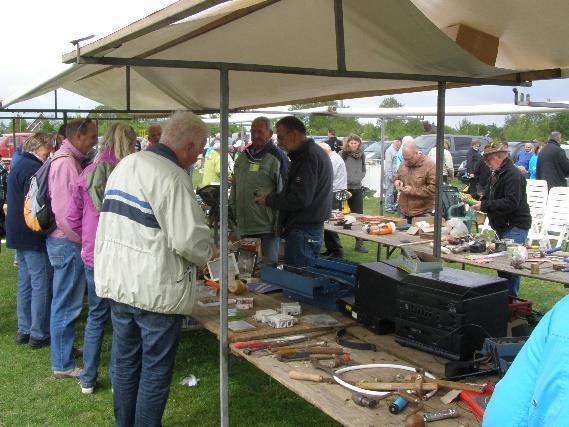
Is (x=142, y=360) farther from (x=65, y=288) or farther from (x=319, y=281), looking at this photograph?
(x=65, y=288)

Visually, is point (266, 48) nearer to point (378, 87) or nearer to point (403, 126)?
point (378, 87)

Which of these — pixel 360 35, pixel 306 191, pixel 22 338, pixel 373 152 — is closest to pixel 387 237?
pixel 306 191

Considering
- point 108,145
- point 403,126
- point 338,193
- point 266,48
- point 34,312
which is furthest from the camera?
point 403,126

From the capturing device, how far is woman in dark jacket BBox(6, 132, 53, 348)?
200 inches

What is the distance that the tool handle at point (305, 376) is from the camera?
→ 2.56 meters

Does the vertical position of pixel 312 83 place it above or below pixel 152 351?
above

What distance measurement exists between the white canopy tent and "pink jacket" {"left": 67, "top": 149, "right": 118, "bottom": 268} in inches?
24.8

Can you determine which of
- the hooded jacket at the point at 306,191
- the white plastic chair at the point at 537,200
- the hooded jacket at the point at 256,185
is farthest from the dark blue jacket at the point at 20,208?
the white plastic chair at the point at 537,200

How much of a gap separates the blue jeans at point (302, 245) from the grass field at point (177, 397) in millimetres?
948

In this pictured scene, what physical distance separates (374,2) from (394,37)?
0.98 ft

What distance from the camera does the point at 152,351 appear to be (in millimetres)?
3080

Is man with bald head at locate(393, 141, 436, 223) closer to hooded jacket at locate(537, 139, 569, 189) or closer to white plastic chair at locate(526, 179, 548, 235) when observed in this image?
white plastic chair at locate(526, 179, 548, 235)

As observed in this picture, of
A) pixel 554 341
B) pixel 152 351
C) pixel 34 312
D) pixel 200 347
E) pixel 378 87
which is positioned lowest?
pixel 200 347

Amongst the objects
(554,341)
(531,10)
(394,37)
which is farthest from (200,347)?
(554,341)
